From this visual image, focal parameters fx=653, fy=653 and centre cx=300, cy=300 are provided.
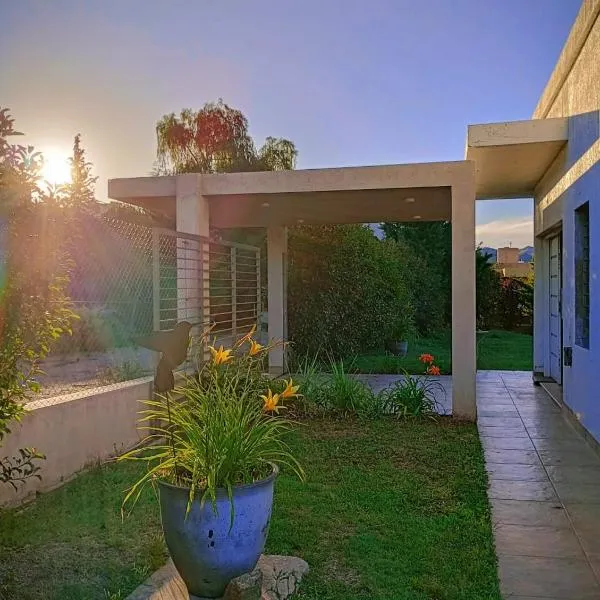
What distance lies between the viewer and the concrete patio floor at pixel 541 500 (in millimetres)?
3951

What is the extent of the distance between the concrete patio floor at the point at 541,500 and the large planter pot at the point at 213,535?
1.57 meters

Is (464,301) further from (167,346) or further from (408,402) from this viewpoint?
(167,346)

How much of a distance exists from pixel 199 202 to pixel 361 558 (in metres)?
6.05

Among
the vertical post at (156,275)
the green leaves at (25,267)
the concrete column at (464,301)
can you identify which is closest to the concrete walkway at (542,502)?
the concrete column at (464,301)

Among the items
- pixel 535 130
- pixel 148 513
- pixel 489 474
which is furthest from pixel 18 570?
pixel 535 130

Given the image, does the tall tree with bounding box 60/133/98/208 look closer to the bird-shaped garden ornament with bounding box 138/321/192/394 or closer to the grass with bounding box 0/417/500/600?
the bird-shaped garden ornament with bounding box 138/321/192/394

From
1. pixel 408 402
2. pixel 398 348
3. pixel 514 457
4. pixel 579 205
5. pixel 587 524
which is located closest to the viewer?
pixel 587 524

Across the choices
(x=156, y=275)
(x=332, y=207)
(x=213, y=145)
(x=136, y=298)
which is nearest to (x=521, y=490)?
(x=156, y=275)

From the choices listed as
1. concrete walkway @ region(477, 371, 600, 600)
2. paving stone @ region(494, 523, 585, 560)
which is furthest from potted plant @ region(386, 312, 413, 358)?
paving stone @ region(494, 523, 585, 560)

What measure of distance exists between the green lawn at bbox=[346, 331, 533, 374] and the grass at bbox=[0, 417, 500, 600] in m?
6.70

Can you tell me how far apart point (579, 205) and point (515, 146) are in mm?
1186

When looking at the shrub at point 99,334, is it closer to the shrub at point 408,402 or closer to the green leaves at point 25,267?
the shrub at point 408,402

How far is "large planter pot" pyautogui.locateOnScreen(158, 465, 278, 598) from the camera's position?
323 centimetres

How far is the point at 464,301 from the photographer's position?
27.3 ft
